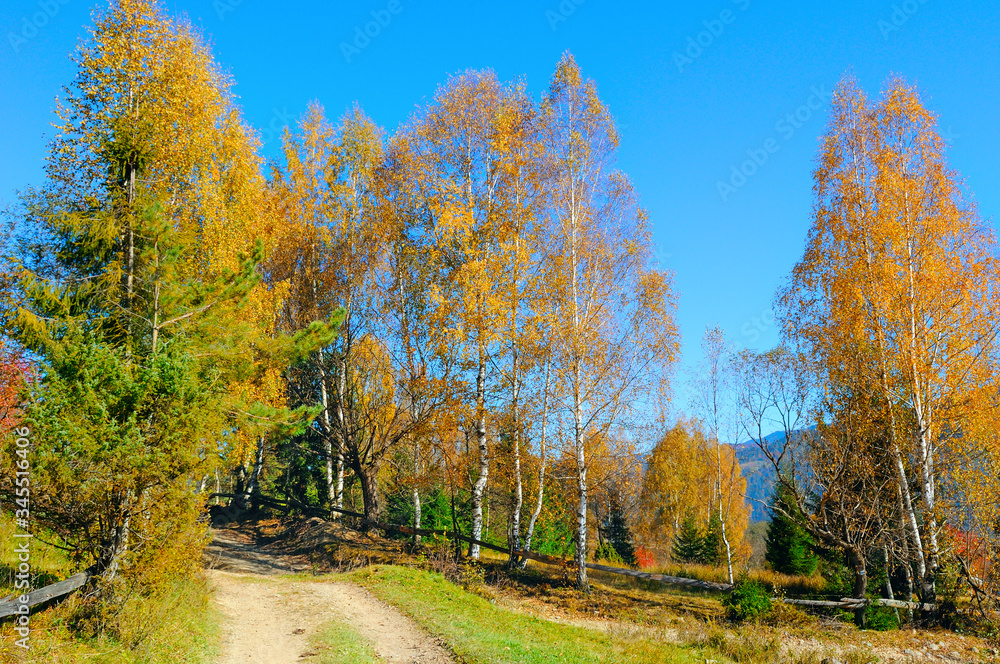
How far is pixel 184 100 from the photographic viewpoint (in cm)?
1143

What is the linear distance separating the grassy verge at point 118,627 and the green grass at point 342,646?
58.9 inches

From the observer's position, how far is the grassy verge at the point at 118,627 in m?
5.99

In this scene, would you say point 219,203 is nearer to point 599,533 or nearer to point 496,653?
point 496,653

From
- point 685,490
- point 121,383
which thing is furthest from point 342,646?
point 685,490

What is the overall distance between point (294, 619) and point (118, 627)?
3.39m

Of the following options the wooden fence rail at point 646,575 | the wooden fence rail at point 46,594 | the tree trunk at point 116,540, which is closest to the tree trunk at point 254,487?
the wooden fence rail at point 646,575

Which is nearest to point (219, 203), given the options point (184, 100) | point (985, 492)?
point (184, 100)

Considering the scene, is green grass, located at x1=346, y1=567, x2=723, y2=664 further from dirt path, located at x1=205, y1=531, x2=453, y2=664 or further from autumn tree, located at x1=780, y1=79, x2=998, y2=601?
autumn tree, located at x1=780, y1=79, x2=998, y2=601

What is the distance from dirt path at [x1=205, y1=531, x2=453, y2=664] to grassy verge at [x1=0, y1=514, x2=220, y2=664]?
53 centimetres

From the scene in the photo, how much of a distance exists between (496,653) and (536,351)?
791 centimetres

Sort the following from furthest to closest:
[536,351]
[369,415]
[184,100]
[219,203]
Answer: [369,415]
[536,351]
[219,203]
[184,100]

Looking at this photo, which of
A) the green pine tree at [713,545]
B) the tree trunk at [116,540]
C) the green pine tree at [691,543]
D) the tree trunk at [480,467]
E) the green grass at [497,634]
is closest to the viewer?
the tree trunk at [116,540]

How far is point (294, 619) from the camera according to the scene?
9656 mm

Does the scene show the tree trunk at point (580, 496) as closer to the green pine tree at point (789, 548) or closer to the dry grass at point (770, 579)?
the dry grass at point (770, 579)
